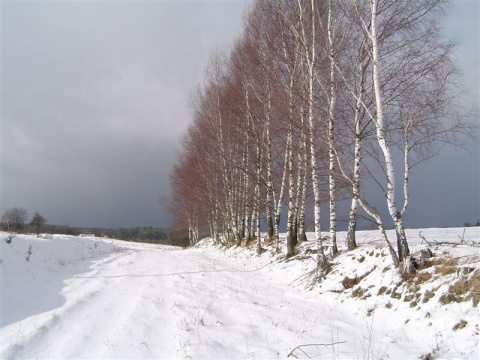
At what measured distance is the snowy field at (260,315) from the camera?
485 cm

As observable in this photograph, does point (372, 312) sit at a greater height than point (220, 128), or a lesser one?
lesser

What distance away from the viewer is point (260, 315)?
6621mm

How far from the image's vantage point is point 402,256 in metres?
7.61

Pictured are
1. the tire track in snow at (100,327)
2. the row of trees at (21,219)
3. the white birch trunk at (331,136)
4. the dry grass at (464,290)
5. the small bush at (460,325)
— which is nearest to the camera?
the tire track in snow at (100,327)

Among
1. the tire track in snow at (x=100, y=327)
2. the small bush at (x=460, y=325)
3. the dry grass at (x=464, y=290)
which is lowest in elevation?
the tire track in snow at (x=100, y=327)

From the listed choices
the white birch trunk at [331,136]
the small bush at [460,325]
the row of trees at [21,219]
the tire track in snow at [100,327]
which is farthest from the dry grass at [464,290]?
the row of trees at [21,219]

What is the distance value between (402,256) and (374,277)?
0.77 meters

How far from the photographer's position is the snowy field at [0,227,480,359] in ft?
15.9

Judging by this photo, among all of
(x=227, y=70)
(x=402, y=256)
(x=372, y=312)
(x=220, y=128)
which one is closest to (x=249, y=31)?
(x=227, y=70)

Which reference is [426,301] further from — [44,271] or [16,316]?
[44,271]

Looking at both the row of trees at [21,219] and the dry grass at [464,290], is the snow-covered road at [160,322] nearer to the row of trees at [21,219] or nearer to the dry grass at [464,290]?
the dry grass at [464,290]

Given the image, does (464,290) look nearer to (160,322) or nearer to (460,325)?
(460,325)

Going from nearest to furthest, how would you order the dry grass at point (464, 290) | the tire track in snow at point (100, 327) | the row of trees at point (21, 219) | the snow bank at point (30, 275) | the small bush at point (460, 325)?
the tire track in snow at point (100, 327)
the small bush at point (460, 325)
the dry grass at point (464, 290)
the snow bank at point (30, 275)
the row of trees at point (21, 219)

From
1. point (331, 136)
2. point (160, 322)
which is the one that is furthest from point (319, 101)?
point (160, 322)
